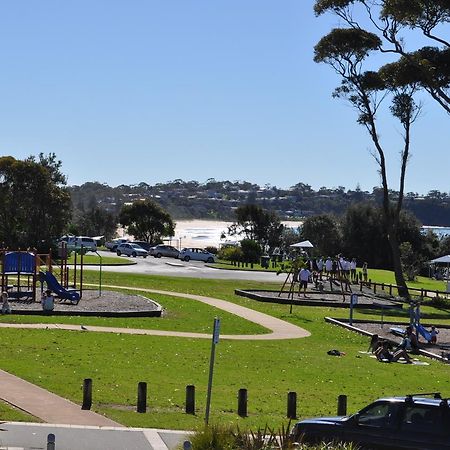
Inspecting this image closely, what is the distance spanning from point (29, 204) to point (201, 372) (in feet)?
181

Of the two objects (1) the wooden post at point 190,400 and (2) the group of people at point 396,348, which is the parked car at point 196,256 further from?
(1) the wooden post at point 190,400

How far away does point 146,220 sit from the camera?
112688 millimetres

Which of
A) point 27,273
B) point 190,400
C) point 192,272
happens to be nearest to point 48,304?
point 27,273

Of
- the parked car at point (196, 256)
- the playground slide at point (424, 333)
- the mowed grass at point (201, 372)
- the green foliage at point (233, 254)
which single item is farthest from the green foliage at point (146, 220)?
the playground slide at point (424, 333)

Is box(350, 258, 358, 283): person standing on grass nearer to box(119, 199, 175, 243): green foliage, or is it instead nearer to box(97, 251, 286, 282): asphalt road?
box(97, 251, 286, 282): asphalt road

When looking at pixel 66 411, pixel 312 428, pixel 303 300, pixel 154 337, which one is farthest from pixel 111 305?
pixel 312 428

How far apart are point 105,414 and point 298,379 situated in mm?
7309

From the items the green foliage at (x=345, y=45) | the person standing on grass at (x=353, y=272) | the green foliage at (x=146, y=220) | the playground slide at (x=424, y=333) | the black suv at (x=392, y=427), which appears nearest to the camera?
the black suv at (x=392, y=427)

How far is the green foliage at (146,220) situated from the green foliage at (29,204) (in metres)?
35.3

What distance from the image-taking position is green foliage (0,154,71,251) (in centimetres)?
7556

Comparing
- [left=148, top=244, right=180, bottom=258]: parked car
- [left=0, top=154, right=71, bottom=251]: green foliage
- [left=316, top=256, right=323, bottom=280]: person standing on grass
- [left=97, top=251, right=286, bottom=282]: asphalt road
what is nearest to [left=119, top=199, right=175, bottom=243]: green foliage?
[left=148, top=244, right=180, bottom=258]: parked car

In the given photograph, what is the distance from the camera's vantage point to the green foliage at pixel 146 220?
369 feet

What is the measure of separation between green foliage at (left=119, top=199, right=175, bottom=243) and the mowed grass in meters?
80.0

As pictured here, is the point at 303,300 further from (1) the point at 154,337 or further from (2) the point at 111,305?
(1) the point at 154,337
